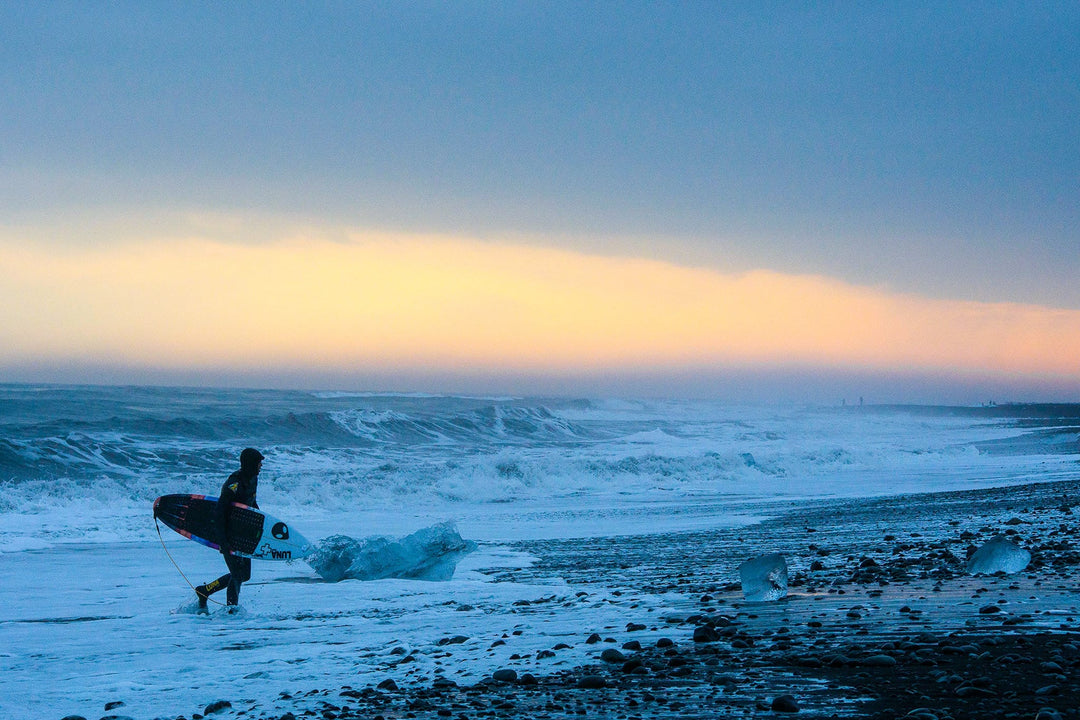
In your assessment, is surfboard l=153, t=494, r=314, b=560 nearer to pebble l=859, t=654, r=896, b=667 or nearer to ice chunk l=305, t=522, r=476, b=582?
ice chunk l=305, t=522, r=476, b=582

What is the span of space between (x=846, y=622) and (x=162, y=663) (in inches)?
171

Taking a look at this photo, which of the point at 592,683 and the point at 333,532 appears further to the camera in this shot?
the point at 333,532

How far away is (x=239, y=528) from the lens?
308 inches

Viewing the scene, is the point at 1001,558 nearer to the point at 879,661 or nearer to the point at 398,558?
the point at 879,661

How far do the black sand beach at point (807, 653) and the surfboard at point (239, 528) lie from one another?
227 centimetres

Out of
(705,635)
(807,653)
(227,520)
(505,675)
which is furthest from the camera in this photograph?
(227,520)

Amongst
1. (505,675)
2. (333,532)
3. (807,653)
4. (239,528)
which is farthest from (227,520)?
(333,532)

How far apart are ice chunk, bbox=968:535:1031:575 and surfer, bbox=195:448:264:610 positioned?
596 cm

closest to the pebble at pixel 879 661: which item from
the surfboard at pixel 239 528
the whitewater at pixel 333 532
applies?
the whitewater at pixel 333 532

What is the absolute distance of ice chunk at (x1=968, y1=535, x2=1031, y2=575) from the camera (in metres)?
7.27

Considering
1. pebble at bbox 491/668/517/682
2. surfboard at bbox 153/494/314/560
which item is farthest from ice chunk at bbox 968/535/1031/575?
surfboard at bbox 153/494/314/560

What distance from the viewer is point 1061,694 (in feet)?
12.6

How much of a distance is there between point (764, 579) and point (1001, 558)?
82.5 inches

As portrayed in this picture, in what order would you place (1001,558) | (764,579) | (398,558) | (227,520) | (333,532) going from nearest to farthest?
(764,579) < (1001,558) < (227,520) < (398,558) < (333,532)
